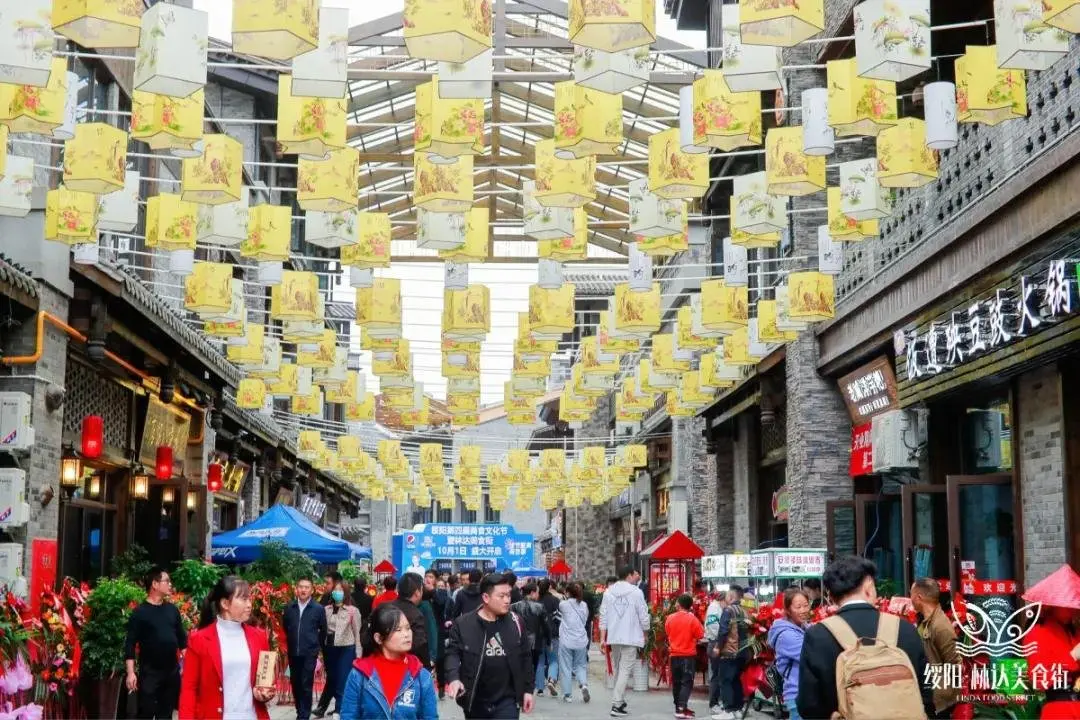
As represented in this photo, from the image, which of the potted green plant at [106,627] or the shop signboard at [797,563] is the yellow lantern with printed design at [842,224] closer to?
the shop signboard at [797,563]

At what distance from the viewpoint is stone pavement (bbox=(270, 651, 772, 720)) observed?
16500 millimetres

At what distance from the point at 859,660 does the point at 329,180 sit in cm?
796

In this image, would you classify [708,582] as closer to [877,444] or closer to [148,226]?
[877,444]

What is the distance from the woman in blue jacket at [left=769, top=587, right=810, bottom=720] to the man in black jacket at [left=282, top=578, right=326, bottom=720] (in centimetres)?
455

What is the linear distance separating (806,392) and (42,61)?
14262mm

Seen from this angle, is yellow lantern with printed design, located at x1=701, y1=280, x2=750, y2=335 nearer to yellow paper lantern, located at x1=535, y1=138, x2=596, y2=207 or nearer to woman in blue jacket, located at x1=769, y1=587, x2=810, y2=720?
yellow paper lantern, located at x1=535, y1=138, x2=596, y2=207

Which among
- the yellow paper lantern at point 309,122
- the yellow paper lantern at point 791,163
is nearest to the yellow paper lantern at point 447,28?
the yellow paper lantern at point 309,122

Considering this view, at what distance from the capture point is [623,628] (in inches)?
647

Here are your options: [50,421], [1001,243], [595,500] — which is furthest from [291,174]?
[1001,243]

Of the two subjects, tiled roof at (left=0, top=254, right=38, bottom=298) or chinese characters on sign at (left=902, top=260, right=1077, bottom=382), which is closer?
chinese characters on sign at (left=902, top=260, right=1077, bottom=382)

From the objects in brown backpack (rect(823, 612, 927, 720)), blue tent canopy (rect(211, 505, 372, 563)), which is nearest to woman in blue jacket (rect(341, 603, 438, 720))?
brown backpack (rect(823, 612, 927, 720))

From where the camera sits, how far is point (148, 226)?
13938 mm

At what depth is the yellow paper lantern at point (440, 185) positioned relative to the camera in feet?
41.0

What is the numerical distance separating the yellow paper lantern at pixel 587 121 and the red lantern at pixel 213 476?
1529cm
